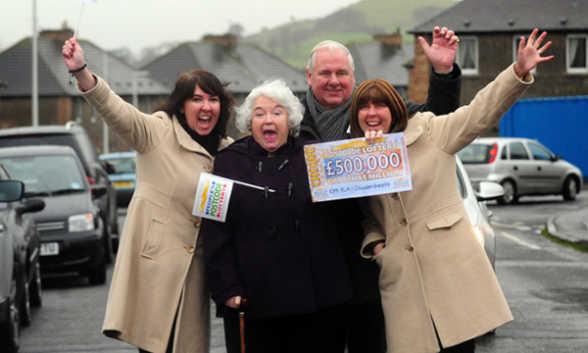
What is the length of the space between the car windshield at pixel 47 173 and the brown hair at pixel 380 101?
30.1ft

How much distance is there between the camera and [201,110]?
17.3 feet

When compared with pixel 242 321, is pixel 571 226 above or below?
below

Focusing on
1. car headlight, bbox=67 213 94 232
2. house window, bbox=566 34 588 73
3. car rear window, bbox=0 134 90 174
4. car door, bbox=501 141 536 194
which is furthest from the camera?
house window, bbox=566 34 588 73

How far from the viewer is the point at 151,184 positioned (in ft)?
17.1

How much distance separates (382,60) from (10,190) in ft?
307

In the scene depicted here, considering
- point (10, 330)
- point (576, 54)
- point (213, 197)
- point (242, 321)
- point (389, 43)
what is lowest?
point (10, 330)

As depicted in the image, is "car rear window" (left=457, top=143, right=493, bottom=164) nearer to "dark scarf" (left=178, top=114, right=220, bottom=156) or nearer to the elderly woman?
"dark scarf" (left=178, top=114, right=220, bottom=156)

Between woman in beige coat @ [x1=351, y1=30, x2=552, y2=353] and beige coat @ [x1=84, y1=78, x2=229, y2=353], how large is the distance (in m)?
0.90

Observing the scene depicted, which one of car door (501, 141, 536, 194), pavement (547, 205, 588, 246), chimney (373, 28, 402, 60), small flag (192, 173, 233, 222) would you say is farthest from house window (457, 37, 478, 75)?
small flag (192, 173, 233, 222)

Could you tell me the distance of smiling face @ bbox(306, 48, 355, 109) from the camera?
17.1 feet

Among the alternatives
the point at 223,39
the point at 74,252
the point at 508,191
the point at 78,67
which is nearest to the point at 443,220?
the point at 78,67

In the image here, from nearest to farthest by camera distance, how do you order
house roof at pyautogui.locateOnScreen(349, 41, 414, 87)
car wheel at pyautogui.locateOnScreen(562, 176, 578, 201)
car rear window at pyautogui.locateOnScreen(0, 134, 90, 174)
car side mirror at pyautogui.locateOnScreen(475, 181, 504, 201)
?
car side mirror at pyautogui.locateOnScreen(475, 181, 504, 201), car rear window at pyautogui.locateOnScreen(0, 134, 90, 174), car wheel at pyautogui.locateOnScreen(562, 176, 578, 201), house roof at pyautogui.locateOnScreen(349, 41, 414, 87)

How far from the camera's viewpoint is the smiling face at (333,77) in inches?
205

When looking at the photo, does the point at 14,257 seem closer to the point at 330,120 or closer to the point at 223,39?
the point at 330,120
